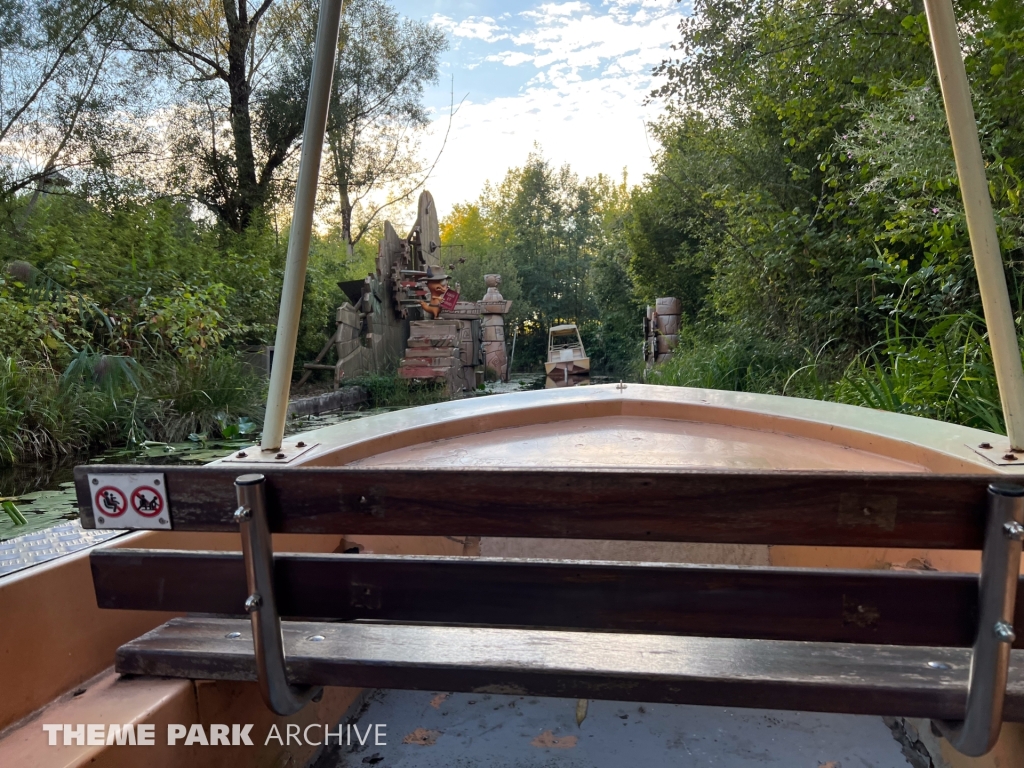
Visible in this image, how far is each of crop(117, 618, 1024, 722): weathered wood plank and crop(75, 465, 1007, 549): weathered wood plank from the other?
19 cm

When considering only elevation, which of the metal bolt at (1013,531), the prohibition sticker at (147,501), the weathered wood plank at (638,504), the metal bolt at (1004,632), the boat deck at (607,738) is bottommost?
the boat deck at (607,738)

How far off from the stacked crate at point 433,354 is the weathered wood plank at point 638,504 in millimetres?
7697

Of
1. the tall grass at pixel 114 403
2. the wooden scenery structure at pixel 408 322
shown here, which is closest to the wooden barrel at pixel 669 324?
the wooden scenery structure at pixel 408 322

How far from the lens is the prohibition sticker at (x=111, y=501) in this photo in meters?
0.79

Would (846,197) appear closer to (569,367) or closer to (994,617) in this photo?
(994,617)

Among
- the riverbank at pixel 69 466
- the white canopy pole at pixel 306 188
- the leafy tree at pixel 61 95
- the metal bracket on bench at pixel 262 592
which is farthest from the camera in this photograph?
the leafy tree at pixel 61 95

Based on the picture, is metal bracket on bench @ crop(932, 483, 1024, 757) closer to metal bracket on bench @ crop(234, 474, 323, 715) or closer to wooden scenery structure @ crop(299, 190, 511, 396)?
metal bracket on bench @ crop(234, 474, 323, 715)

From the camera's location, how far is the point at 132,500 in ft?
2.59

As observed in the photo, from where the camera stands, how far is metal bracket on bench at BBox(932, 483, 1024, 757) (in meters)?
0.60

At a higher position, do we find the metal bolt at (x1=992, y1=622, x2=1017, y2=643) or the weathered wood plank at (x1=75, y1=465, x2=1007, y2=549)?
the weathered wood plank at (x1=75, y1=465, x2=1007, y2=549)

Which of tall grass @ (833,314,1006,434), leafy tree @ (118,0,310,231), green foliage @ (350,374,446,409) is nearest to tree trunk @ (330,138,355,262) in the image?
leafy tree @ (118,0,310,231)

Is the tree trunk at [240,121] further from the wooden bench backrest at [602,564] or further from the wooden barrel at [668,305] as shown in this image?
the wooden bench backrest at [602,564]

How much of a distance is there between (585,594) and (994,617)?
413 mm

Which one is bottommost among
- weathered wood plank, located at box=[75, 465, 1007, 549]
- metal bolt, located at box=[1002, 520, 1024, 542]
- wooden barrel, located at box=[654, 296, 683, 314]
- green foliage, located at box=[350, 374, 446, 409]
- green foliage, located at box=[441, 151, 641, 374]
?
green foliage, located at box=[350, 374, 446, 409]
